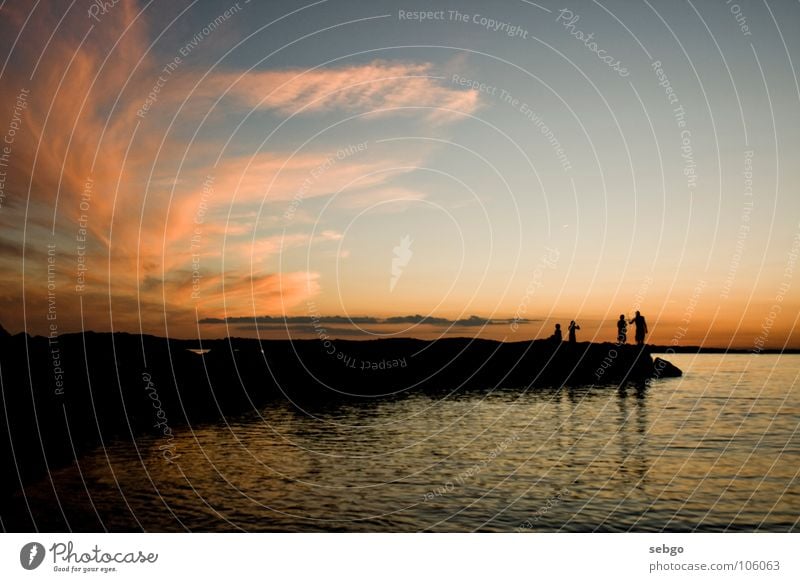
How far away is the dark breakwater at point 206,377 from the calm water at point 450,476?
2.56m

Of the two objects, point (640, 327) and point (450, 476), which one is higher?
point (640, 327)

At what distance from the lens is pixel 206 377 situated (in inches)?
1976

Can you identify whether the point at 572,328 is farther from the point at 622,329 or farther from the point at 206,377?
the point at 206,377
